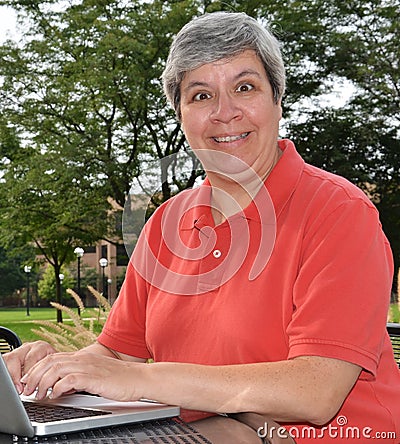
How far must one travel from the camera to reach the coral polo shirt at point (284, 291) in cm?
84

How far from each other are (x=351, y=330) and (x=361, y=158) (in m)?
8.38

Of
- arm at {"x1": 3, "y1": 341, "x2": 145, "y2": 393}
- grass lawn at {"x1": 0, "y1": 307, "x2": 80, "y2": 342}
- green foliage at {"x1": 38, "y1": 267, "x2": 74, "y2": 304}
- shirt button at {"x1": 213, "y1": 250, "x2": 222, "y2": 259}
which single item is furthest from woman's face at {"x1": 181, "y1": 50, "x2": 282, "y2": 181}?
green foliage at {"x1": 38, "y1": 267, "x2": 74, "y2": 304}

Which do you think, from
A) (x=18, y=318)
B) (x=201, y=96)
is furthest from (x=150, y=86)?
(x=201, y=96)

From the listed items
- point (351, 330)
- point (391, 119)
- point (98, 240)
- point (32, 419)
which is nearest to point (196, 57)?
point (351, 330)

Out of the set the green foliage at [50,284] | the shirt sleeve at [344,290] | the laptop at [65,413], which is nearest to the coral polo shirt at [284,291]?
the shirt sleeve at [344,290]

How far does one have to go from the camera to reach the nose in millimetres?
1091

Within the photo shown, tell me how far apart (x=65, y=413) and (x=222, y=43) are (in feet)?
1.95

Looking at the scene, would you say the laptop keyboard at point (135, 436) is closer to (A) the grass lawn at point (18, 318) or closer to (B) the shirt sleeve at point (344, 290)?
(B) the shirt sleeve at point (344, 290)

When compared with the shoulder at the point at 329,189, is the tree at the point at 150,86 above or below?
above

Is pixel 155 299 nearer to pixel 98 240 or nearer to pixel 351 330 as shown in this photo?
pixel 351 330

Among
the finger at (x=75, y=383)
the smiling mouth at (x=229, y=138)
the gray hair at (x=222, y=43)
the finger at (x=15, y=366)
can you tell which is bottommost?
the finger at (x=15, y=366)

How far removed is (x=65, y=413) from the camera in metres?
0.70

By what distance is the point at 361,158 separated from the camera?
8.95 metres

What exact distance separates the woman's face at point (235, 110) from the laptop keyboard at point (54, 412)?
521 mm
